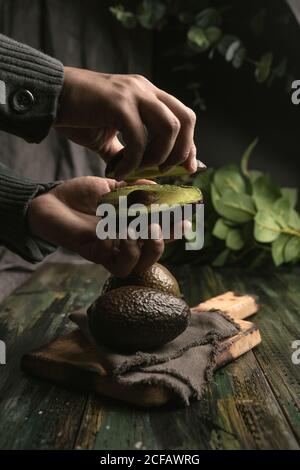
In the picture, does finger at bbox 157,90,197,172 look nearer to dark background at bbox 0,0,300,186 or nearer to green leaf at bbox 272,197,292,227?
green leaf at bbox 272,197,292,227

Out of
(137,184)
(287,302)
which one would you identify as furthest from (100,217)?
(287,302)

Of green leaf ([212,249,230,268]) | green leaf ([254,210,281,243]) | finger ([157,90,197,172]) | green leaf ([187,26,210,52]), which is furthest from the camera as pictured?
green leaf ([187,26,210,52])

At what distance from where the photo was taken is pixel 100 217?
938 millimetres

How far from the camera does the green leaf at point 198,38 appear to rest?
2062 mm

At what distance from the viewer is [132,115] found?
0.82 m

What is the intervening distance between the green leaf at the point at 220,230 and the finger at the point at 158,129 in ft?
3.63

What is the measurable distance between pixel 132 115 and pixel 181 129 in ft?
0.29

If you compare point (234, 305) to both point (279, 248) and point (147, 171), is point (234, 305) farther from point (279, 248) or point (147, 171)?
point (279, 248)

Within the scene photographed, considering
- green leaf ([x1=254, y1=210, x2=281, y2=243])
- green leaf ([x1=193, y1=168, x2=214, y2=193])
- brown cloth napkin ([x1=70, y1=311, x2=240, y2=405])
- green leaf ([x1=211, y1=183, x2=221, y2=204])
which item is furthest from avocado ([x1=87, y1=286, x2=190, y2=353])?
green leaf ([x1=193, y1=168, x2=214, y2=193])

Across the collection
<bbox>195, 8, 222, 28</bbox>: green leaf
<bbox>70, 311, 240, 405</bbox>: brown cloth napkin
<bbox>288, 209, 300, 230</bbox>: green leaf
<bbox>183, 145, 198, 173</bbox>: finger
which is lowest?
<bbox>288, 209, 300, 230</bbox>: green leaf

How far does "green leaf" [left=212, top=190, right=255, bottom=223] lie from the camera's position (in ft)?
6.33

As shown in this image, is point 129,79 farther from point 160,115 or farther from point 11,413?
point 11,413

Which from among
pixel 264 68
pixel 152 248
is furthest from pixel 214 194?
pixel 152 248

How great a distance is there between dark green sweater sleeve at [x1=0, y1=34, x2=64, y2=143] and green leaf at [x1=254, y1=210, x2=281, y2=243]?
1.08 m
